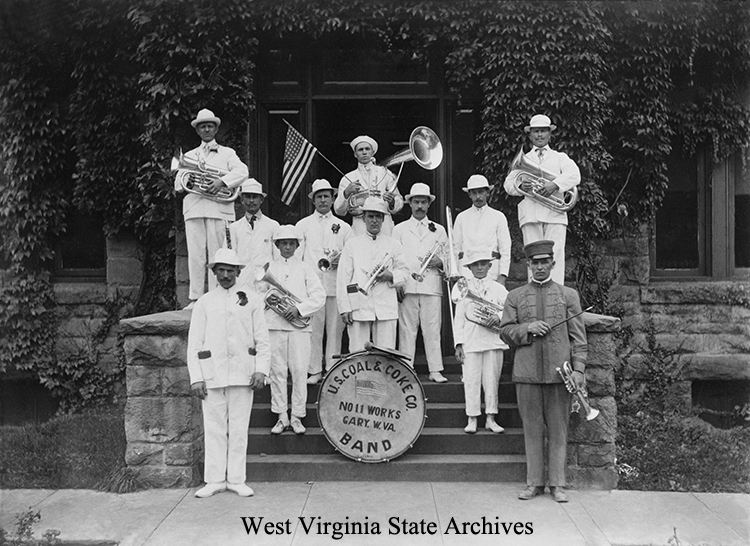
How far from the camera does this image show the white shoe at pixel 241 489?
6.63 m

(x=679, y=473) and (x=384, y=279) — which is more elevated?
(x=384, y=279)

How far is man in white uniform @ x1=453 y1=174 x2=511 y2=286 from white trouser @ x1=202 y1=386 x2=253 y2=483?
2.99m

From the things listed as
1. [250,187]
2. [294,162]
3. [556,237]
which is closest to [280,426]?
[250,187]

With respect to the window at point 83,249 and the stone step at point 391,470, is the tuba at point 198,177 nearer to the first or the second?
the stone step at point 391,470

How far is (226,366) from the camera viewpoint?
664 cm

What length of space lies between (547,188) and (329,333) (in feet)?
9.28

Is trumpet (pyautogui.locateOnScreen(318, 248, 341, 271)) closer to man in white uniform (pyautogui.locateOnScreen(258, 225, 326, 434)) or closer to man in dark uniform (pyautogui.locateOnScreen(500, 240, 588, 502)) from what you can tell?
man in white uniform (pyautogui.locateOnScreen(258, 225, 326, 434))

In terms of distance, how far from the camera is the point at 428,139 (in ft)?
28.0

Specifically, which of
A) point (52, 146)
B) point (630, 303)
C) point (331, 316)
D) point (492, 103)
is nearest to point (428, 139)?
point (492, 103)

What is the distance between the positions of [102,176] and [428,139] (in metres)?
4.57

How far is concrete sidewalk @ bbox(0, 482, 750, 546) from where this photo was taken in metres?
5.80

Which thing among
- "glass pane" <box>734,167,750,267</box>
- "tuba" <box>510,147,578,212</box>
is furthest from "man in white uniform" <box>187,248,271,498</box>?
"glass pane" <box>734,167,750,267</box>

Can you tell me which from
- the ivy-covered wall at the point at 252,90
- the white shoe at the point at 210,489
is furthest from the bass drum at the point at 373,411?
the ivy-covered wall at the point at 252,90

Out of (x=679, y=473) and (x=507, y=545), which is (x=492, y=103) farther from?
(x=507, y=545)
